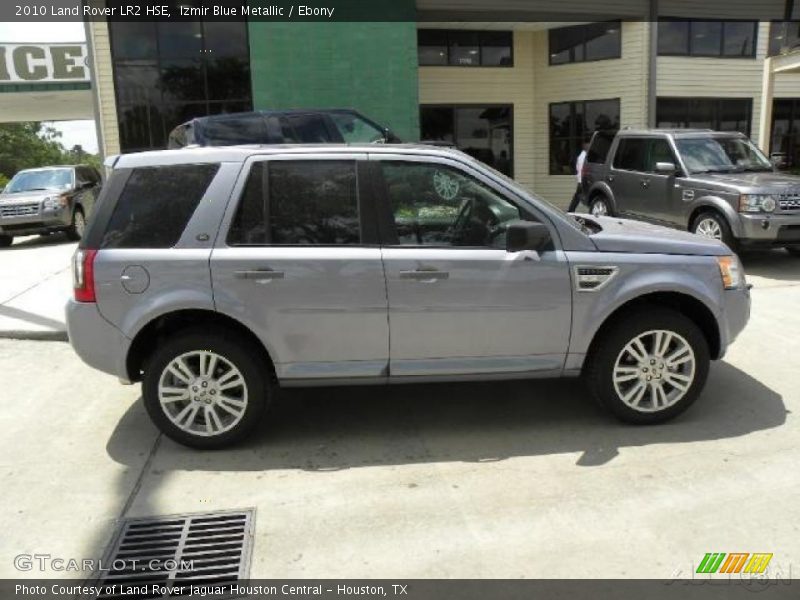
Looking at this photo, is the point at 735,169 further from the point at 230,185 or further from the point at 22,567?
the point at 22,567

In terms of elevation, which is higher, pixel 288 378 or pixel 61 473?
pixel 288 378

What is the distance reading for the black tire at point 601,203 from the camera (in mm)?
11281

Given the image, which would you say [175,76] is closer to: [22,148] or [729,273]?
[729,273]

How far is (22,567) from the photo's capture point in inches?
123

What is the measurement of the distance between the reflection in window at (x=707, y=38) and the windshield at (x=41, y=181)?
14288 millimetres

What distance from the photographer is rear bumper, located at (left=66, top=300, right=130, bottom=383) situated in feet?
13.5

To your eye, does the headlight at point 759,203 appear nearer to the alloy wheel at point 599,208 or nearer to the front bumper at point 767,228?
the front bumper at point 767,228

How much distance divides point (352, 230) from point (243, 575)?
2022mm

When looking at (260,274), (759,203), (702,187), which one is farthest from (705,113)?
(260,274)

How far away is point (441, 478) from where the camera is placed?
3852 millimetres

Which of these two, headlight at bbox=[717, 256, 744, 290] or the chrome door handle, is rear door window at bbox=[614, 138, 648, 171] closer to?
headlight at bbox=[717, 256, 744, 290]

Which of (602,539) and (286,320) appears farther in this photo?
(286,320)

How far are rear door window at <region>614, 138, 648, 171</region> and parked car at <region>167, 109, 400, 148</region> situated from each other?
13.1 feet

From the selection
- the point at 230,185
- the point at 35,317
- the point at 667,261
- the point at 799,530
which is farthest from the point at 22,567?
the point at 35,317
